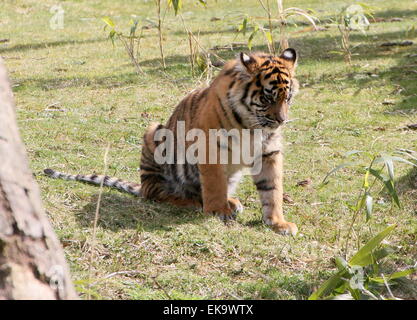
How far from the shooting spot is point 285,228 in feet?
16.3

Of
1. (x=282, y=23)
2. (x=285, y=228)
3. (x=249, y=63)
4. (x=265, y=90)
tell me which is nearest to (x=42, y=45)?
(x=282, y=23)

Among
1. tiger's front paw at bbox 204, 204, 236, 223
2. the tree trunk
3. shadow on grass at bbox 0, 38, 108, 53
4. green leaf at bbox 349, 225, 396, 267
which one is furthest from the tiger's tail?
shadow on grass at bbox 0, 38, 108, 53

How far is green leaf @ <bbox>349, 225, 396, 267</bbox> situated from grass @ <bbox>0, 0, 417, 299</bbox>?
470mm

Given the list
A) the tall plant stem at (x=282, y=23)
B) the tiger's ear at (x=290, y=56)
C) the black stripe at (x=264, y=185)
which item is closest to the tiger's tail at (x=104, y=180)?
the black stripe at (x=264, y=185)

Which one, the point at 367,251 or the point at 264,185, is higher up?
the point at 367,251

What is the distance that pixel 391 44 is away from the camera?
1204 centimetres

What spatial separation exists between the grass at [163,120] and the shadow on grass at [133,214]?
0.05 feet

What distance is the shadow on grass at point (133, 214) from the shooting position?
15.7 feet

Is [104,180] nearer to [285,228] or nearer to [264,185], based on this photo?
[264,185]

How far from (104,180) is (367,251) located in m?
2.88

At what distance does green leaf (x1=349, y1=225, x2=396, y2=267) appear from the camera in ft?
11.1

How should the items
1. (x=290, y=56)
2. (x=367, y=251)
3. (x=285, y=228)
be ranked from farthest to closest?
(x=290, y=56), (x=285, y=228), (x=367, y=251)

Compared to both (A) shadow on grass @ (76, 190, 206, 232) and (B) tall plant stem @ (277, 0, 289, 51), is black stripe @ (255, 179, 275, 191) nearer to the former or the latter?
(A) shadow on grass @ (76, 190, 206, 232)
